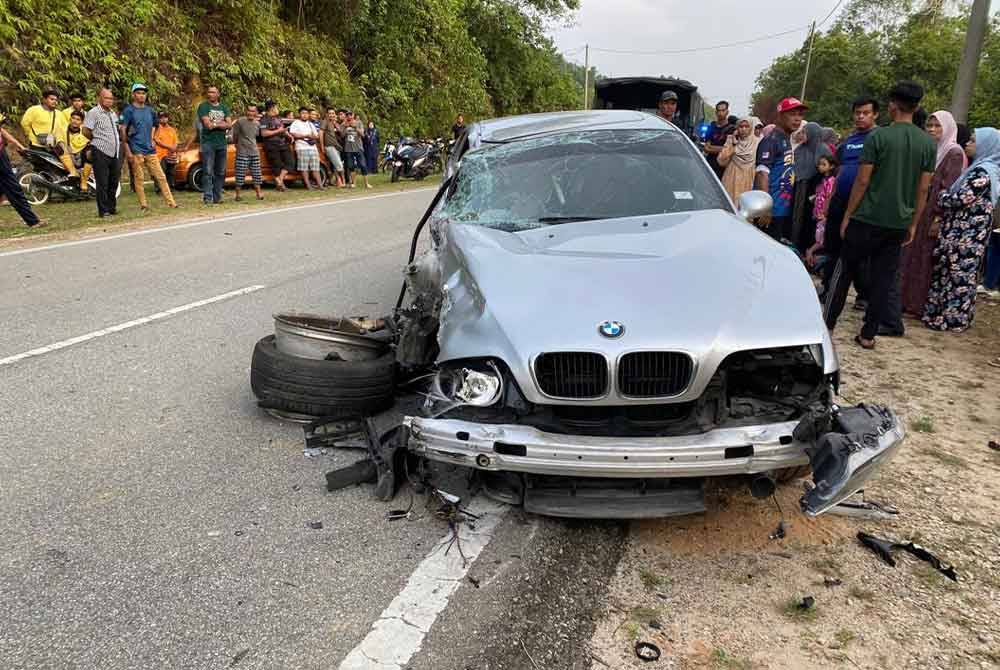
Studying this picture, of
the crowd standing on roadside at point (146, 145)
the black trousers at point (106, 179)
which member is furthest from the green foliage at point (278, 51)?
the black trousers at point (106, 179)

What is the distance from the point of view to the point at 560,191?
4004 mm

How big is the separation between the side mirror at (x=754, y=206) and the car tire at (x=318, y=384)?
7.30 ft

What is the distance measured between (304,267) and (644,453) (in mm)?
5944

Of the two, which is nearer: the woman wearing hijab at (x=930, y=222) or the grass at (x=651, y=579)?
the grass at (x=651, y=579)

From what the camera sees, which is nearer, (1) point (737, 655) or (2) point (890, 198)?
(1) point (737, 655)

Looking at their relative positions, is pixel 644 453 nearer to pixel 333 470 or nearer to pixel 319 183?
pixel 333 470

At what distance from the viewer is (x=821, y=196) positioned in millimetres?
6965

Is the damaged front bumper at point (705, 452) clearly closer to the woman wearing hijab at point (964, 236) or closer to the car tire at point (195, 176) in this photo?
the woman wearing hijab at point (964, 236)

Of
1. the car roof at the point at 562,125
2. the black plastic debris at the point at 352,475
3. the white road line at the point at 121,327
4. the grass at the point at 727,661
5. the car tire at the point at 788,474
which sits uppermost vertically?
the car roof at the point at 562,125

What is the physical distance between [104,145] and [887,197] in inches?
408

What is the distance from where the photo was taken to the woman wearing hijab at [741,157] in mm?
7949

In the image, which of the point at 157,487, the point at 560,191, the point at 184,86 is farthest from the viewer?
the point at 184,86

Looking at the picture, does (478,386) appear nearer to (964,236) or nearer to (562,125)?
(562,125)

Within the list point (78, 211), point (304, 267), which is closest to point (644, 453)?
point (304, 267)
